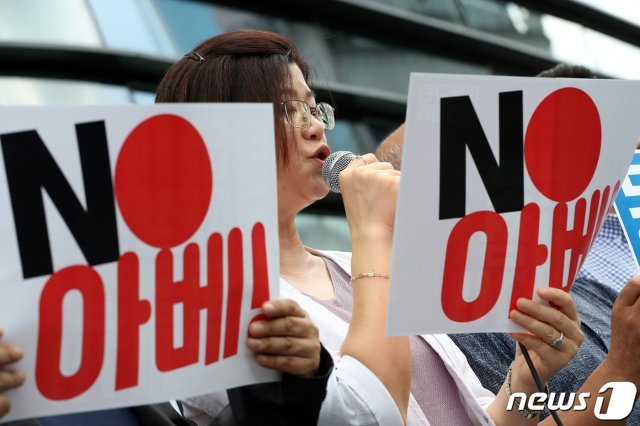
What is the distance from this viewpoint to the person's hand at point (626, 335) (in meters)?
2.22

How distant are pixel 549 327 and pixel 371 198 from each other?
459 millimetres

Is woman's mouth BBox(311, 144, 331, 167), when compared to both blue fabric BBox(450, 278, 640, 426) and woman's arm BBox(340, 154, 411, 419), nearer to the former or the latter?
woman's arm BBox(340, 154, 411, 419)

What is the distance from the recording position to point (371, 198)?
2.19 meters

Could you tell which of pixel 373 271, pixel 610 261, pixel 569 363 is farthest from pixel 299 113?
pixel 610 261

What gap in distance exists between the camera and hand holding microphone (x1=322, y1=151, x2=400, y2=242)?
7.14 feet

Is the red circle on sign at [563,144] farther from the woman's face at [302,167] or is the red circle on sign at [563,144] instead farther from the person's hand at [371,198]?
the woman's face at [302,167]

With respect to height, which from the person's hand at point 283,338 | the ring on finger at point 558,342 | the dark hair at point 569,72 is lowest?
the ring on finger at point 558,342

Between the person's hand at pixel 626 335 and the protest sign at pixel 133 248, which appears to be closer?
the protest sign at pixel 133 248

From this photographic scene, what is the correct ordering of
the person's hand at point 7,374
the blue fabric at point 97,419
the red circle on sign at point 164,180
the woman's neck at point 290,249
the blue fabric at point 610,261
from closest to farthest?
the person's hand at point 7,374 < the red circle on sign at point 164,180 < the blue fabric at point 97,419 < the woman's neck at point 290,249 < the blue fabric at point 610,261

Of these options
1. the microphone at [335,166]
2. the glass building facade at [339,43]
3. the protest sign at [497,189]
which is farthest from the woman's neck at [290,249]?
the glass building facade at [339,43]

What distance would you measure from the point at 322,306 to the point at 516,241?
0.53 meters

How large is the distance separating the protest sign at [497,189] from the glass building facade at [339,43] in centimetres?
578

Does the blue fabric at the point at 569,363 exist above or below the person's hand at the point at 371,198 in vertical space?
below

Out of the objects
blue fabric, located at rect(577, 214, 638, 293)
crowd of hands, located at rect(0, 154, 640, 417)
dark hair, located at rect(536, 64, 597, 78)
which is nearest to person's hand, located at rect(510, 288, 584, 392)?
crowd of hands, located at rect(0, 154, 640, 417)
